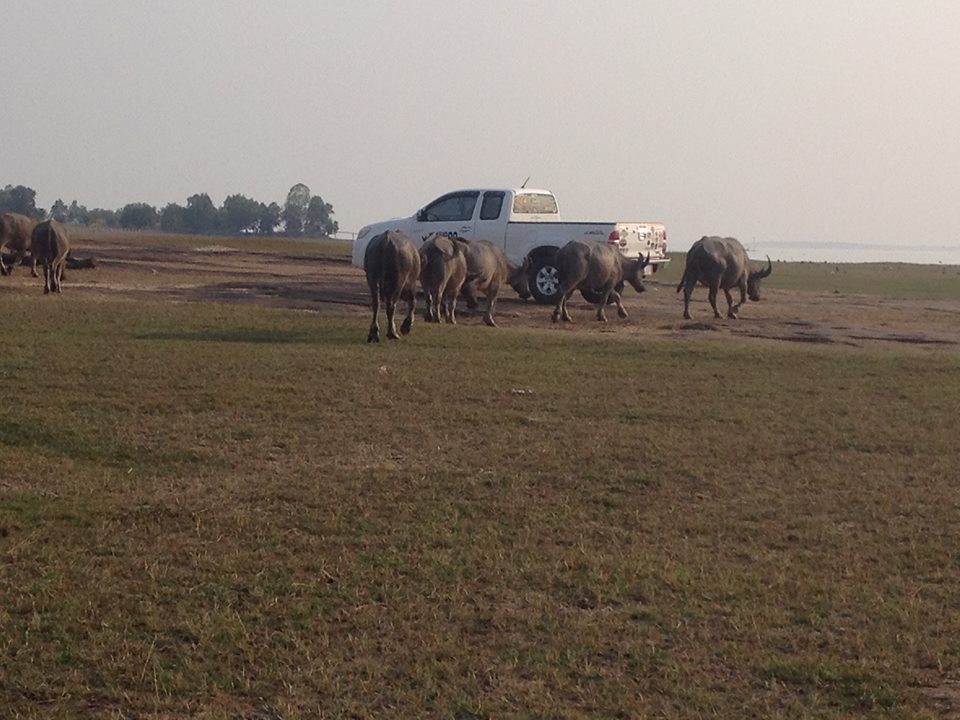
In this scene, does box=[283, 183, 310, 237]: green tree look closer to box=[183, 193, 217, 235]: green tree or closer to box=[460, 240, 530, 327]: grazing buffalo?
box=[183, 193, 217, 235]: green tree

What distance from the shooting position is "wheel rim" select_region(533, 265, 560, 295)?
24.7m

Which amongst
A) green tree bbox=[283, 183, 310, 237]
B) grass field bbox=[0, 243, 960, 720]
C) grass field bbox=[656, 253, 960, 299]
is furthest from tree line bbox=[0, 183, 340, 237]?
grass field bbox=[0, 243, 960, 720]

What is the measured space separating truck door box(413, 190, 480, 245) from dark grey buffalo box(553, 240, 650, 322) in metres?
3.64

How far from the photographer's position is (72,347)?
47.9ft

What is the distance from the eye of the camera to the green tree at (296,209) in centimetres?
11675

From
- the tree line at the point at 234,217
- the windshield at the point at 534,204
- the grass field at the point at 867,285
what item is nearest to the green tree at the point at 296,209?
the tree line at the point at 234,217

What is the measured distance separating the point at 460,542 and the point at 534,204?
18.8 m

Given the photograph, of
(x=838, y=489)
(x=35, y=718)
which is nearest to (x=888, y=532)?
(x=838, y=489)

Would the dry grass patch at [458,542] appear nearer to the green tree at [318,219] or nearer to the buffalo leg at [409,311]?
the buffalo leg at [409,311]

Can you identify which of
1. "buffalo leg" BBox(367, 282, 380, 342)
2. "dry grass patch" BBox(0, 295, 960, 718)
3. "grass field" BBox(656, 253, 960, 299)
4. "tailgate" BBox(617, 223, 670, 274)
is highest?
"tailgate" BBox(617, 223, 670, 274)

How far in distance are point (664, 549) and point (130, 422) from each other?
5058 millimetres

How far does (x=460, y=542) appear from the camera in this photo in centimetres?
778

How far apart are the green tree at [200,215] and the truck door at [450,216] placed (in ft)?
310

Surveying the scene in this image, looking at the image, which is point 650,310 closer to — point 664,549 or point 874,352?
point 874,352
